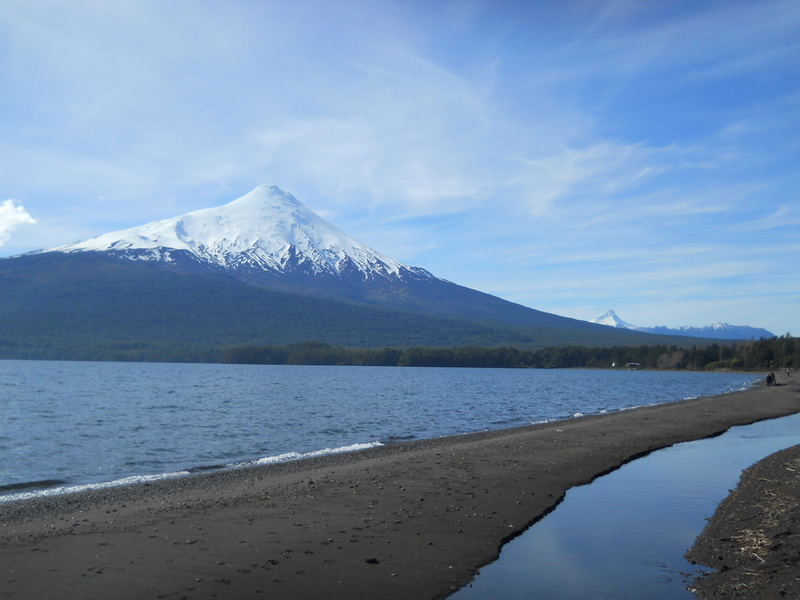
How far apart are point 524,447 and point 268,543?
12682 mm

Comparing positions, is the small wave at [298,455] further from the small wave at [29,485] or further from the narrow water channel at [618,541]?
the narrow water channel at [618,541]

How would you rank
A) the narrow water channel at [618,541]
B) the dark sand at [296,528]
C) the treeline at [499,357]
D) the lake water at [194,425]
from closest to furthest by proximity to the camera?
the dark sand at [296,528] → the narrow water channel at [618,541] → the lake water at [194,425] → the treeline at [499,357]

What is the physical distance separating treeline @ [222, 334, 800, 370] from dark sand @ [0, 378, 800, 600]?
13670 centimetres

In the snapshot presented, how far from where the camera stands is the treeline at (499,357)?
494 feet

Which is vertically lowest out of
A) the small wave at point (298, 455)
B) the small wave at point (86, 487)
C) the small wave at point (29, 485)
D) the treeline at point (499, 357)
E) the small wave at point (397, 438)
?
the small wave at point (29, 485)

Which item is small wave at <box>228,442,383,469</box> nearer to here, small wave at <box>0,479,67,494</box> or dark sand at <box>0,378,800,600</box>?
dark sand at <box>0,378,800,600</box>

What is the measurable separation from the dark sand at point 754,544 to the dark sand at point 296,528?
3.05 metres

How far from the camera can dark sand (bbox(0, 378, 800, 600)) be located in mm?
8266

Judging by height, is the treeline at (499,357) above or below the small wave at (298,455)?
above

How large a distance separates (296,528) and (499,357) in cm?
15289

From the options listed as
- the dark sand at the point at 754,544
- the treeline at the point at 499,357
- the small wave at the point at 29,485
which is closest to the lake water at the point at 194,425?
the small wave at the point at 29,485

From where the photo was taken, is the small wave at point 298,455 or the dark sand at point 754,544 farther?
the small wave at point 298,455

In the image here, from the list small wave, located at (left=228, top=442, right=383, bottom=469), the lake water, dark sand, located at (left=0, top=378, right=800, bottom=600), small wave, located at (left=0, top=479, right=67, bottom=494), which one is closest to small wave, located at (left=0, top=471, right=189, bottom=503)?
the lake water

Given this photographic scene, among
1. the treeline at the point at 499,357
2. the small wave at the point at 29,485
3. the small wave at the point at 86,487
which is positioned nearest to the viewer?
the small wave at the point at 86,487
